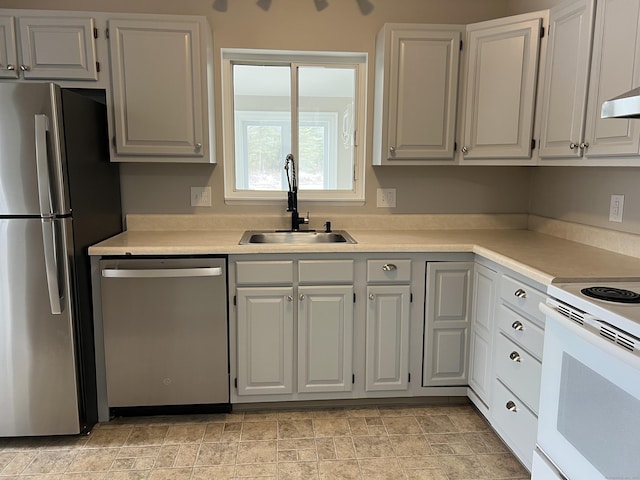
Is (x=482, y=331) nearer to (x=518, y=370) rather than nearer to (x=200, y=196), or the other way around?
(x=518, y=370)

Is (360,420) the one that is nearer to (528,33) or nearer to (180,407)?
(180,407)

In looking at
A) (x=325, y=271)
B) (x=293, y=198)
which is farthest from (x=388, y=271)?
(x=293, y=198)

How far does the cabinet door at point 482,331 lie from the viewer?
2.21 m

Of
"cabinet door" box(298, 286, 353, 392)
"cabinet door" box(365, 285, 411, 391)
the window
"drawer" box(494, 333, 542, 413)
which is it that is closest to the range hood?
"drawer" box(494, 333, 542, 413)

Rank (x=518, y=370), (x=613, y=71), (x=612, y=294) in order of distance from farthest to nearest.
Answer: (x=518, y=370), (x=613, y=71), (x=612, y=294)

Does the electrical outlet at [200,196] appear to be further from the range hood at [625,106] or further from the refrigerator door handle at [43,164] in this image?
the range hood at [625,106]

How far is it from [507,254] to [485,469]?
94 cm

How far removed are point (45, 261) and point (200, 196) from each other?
1010 millimetres

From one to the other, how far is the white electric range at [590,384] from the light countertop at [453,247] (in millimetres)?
188

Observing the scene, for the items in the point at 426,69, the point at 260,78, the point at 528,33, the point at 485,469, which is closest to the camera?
the point at 485,469

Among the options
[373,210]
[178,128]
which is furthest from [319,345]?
[178,128]

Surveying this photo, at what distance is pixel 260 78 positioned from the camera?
9.50 ft

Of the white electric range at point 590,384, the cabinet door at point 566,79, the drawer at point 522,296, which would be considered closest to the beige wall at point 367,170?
the cabinet door at point 566,79

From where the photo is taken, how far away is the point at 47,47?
7.69ft
